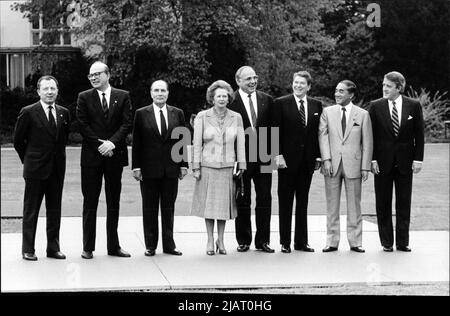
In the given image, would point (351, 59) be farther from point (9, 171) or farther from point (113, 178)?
point (113, 178)

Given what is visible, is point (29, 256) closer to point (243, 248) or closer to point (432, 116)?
point (243, 248)

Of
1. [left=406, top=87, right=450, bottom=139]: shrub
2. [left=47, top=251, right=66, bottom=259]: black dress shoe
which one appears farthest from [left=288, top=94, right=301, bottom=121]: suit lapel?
[left=406, top=87, right=450, bottom=139]: shrub

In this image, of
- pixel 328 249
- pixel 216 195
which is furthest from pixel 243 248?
pixel 328 249

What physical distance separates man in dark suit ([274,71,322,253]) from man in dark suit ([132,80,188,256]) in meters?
1.06

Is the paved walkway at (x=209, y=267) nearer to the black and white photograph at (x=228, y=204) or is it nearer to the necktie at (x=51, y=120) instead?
the black and white photograph at (x=228, y=204)

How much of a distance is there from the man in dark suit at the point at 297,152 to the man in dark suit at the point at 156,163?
1.06 meters

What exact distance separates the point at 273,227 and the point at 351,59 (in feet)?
79.8

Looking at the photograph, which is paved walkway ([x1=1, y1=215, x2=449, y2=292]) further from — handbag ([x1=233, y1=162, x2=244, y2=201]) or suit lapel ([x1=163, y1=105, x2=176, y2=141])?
suit lapel ([x1=163, y1=105, x2=176, y2=141])

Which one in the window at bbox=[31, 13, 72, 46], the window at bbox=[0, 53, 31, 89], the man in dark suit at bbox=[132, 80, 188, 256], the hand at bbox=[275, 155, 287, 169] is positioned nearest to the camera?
the man in dark suit at bbox=[132, 80, 188, 256]

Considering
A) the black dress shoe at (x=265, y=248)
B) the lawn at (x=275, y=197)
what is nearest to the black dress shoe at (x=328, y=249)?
the black dress shoe at (x=265, y=248)

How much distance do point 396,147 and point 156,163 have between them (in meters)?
2.53

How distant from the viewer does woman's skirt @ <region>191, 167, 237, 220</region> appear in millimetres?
7871

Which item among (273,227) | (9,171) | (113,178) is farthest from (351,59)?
(113,178)
